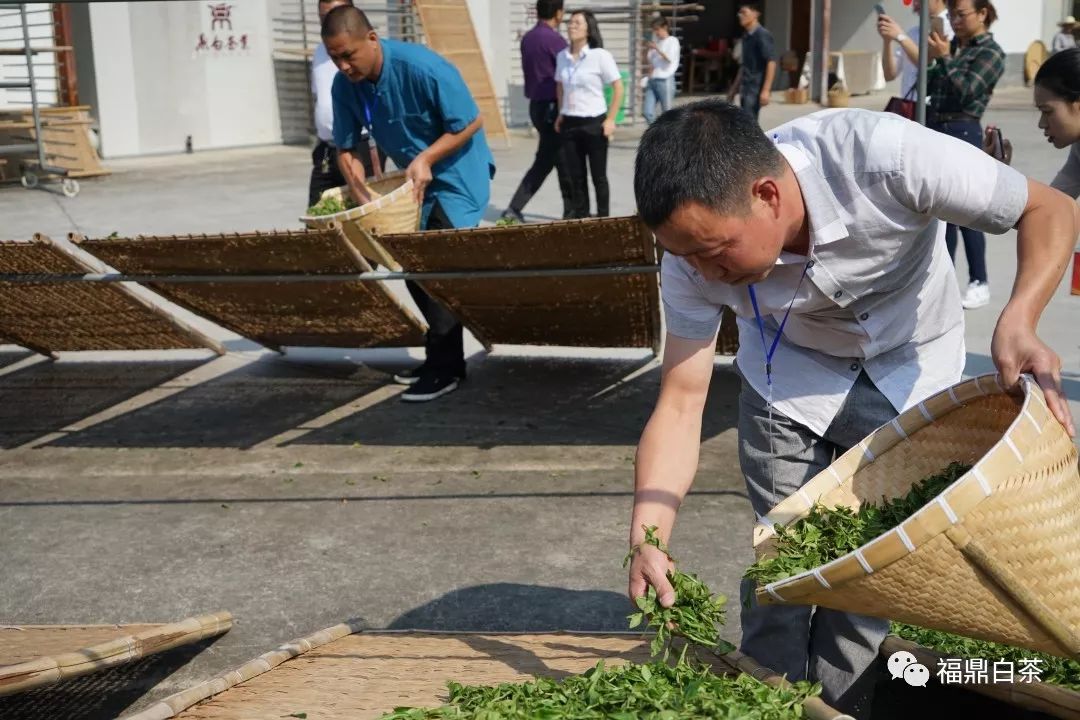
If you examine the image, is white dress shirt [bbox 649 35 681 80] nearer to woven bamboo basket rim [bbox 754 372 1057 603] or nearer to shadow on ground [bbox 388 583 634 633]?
shadow on ground [bbox 388 583 634 633]

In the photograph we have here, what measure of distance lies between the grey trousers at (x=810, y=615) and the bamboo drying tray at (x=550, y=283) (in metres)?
2.03

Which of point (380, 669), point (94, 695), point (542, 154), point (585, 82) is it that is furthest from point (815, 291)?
point (542, 154)

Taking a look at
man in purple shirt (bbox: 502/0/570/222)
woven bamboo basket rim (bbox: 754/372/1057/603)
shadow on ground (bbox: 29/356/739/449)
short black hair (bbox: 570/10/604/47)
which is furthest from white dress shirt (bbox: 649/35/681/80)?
woven bamboo basket rim (bbox: 754/372/1057/603)

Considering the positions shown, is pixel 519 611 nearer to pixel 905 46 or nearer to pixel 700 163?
pixel 700 163

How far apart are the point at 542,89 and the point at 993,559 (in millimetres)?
9057

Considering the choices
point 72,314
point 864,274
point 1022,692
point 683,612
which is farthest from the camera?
point 72,314

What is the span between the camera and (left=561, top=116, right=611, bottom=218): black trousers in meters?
10.1

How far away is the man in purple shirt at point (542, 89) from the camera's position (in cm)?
1055

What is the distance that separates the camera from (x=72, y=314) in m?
6.02

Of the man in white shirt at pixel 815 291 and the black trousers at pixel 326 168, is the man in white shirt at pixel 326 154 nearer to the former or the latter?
the black trousers at pixel 326 168

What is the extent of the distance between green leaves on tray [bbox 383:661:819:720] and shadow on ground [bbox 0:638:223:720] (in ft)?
4.31

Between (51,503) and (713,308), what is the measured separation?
3.36 meters

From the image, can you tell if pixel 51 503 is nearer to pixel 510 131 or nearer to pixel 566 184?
pixel 566 184

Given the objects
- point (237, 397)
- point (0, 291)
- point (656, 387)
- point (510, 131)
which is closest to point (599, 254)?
point (656, 387)
